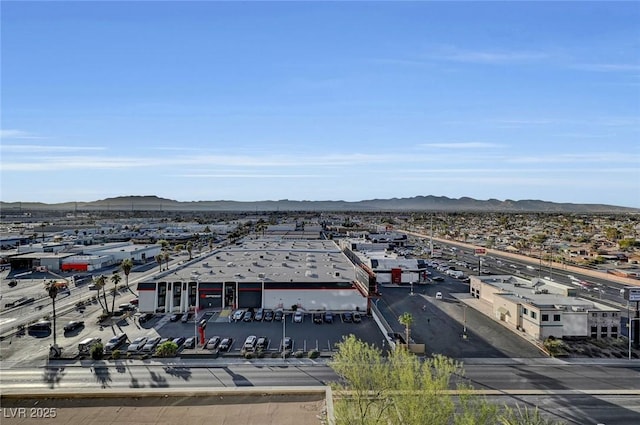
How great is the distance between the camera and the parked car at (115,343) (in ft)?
135

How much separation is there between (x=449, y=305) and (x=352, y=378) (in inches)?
1623

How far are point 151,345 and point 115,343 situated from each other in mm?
4110

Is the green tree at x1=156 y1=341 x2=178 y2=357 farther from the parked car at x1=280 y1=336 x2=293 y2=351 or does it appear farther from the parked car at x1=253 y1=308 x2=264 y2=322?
the parked car at x1=253 y1=308 x2=264 y2=322

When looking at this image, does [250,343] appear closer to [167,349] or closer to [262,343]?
[262,343]

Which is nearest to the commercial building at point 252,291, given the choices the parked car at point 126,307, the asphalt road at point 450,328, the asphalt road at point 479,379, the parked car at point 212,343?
the parked car at point 126,307

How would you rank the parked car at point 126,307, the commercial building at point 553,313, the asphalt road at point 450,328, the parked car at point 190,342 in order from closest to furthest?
the asphalt road at point 450,328 → the parked car at point 190,342 → the commercial building at point 553,313 → the parked car at point 126,307

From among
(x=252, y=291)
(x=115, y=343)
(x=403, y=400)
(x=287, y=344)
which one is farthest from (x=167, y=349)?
(x=403, y=400)

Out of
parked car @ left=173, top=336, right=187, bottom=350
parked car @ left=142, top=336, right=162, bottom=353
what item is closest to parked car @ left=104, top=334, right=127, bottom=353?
parked car @ left=142, top=336, right=162, bottom=353

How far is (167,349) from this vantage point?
39.5 metres

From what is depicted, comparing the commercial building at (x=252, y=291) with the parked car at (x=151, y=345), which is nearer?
the parked car at (x=151, y=345)

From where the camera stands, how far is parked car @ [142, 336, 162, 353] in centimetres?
4078

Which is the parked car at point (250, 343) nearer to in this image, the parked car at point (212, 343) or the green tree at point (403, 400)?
the parked car at point (212, 343)

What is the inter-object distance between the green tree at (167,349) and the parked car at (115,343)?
18.3 ft

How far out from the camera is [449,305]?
2365 inches
